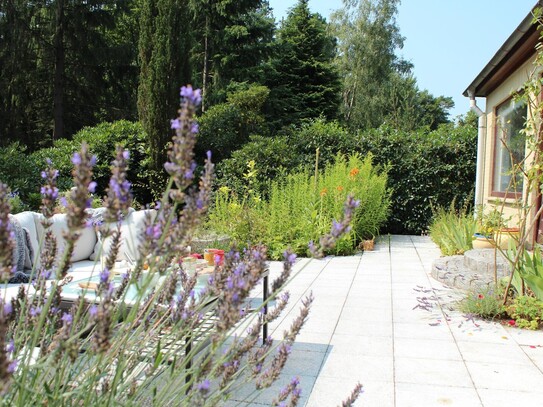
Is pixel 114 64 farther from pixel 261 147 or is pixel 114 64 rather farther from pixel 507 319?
pixel 507 319

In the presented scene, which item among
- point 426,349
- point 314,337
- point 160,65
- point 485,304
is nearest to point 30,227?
point 314,337

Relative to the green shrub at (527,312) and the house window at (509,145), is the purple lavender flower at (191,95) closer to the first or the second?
the green shrub at (527,312)

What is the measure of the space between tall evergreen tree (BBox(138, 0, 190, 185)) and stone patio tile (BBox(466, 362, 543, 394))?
753 centimetres

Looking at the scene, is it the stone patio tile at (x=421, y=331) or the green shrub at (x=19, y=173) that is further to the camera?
the green shrub at (x=19, y=173)

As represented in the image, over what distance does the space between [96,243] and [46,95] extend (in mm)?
12098

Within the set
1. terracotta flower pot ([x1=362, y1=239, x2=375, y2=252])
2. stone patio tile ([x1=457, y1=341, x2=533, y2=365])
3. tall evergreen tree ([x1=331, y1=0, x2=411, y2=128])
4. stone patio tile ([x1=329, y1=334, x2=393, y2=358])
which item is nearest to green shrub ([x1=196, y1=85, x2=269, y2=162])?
terracotta flower pot ([x1=362, y1=239, x2=375, y2=252])

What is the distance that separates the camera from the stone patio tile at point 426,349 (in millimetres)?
3254

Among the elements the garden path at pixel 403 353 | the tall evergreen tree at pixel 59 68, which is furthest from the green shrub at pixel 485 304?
the tall evergreen tree at pixel 59 68

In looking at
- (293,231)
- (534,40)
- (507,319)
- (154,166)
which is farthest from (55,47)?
(507,319)

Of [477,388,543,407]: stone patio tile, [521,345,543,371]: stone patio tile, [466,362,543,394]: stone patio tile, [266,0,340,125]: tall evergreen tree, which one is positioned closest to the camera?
[477,388,543,407]: stone patio tile

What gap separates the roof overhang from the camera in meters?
5.34

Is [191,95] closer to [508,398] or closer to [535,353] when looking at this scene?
[508,398]

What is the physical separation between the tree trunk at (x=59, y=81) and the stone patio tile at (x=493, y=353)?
44.7 ft

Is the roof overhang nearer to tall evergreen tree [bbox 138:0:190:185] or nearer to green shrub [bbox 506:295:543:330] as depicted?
green shrub [bbox 506:295:543:330]
